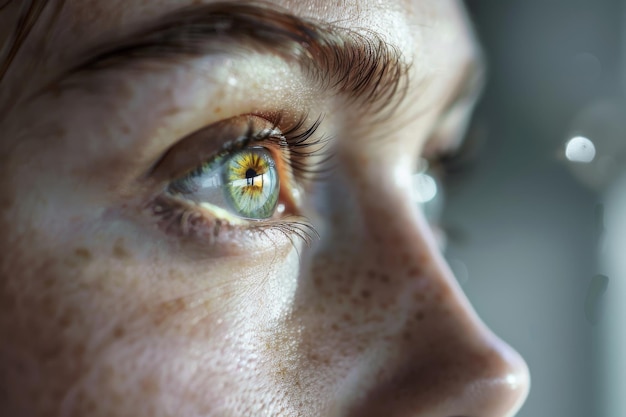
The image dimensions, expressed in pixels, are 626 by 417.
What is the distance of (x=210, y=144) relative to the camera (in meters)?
0.42

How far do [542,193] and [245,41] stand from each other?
2.99ft

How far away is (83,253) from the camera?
0.37 m

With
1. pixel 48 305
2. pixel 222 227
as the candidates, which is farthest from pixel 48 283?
pixel 222 227

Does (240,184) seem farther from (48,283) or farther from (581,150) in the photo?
(581,150)

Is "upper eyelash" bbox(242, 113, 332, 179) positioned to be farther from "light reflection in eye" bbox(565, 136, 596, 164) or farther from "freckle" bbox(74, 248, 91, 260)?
"light reflection in eye" bbox(565, 136, 596, 164)

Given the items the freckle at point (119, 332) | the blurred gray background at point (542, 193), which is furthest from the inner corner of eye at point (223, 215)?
the blurred gray background at point (542, 193)

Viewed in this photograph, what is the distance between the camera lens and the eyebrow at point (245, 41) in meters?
0.38

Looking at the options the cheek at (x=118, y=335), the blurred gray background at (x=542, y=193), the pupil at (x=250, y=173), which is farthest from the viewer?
the blurred gray background at (x=542, y=193)

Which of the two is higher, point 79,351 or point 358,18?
point 358,18

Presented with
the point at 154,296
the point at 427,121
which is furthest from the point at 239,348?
the point at 427,121

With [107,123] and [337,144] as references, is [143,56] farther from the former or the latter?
[337,144]

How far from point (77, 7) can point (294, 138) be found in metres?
0.17

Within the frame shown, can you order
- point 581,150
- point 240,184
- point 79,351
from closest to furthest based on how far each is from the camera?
1. point 79,351
2. point 240,184
3. point 581,150

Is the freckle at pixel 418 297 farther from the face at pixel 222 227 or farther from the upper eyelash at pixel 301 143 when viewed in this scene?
the upper eyelash at pixel 301 143
